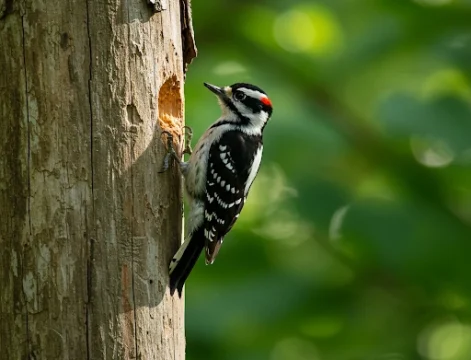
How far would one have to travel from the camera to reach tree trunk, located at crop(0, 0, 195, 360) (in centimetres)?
445

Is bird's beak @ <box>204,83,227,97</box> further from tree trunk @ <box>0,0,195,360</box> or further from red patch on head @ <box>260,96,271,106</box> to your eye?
tree trunk @ <box>0,0,195,360</box>

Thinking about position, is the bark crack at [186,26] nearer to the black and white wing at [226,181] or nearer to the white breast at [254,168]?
the black and white wing at [226,181]

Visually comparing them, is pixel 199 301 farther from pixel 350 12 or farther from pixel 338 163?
pixel 350 12

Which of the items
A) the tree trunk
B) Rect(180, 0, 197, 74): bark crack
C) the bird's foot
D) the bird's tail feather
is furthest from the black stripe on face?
the tree trunk

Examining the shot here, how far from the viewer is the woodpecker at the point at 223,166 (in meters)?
5.47

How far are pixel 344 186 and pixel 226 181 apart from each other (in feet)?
3.91

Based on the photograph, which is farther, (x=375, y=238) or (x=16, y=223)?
Result: (x=375, y=238)

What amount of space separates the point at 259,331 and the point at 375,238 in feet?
3.57

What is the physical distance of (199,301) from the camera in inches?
261

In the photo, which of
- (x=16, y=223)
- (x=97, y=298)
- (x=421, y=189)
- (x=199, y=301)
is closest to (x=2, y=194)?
(x=16, y=223)

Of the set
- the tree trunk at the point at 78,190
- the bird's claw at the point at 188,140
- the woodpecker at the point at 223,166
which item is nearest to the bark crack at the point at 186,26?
the tree trunk at the point at 78,190

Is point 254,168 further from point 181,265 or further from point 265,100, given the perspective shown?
point 181,265

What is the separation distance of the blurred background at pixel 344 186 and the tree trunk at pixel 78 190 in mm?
1733

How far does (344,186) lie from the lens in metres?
6.75
